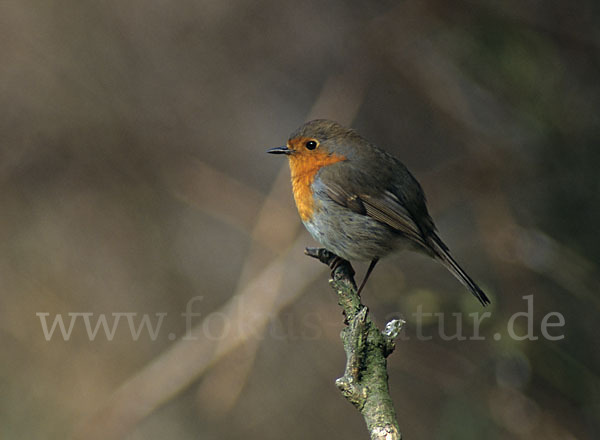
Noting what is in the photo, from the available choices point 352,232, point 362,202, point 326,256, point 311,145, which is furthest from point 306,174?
point 326,256

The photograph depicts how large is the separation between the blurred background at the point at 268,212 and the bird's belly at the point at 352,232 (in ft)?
2.73

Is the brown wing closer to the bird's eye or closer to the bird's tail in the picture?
the bird's tail

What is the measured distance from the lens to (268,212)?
523 cm

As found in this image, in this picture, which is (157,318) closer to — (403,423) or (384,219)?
(403,423)

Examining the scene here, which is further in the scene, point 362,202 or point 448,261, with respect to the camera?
point 362,202

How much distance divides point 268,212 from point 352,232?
1.73 m

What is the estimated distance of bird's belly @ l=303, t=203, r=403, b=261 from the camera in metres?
3.54

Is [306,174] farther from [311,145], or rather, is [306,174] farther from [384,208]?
[384,208]

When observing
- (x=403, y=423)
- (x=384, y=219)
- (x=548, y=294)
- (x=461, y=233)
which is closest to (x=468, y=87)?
(x=461, y=233)

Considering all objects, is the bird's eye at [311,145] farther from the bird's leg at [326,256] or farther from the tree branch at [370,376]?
the tree branch at [370,376]

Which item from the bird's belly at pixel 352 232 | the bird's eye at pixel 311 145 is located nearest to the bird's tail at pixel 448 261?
the bird's belly at pixel 352 232

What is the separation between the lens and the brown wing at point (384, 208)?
362 cm

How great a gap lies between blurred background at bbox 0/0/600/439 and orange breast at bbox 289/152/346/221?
3.39 ft

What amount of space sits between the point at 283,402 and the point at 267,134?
7.62ft
